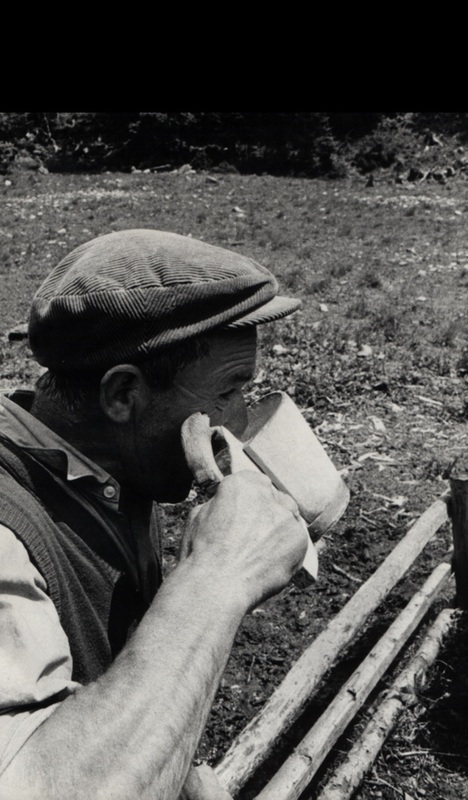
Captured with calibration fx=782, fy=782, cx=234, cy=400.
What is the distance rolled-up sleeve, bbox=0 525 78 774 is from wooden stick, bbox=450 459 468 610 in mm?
2892

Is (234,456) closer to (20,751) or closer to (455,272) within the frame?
(20,751)

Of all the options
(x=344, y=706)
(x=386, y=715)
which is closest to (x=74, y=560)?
(x=344, y=706)

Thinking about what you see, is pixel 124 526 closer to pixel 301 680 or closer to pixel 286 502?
pixel 286 502

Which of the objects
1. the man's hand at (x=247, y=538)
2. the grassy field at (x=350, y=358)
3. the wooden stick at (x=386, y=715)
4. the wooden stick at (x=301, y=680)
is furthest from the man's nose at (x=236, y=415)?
the grassy field at (x=350, y=358)

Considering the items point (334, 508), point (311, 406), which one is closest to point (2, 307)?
point (311, 406)

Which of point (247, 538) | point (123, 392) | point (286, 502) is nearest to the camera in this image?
point (247, 538)

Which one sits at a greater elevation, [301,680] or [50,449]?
[50,449]

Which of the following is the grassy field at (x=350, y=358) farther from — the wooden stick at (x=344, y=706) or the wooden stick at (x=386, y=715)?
the wooden stick at (x=344, y=706)

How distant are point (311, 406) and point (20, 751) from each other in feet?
16.8

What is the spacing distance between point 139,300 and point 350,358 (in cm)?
554

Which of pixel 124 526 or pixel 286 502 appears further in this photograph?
pixel 124 526

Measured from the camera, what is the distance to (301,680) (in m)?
2.76

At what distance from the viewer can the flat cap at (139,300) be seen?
59.0 inches

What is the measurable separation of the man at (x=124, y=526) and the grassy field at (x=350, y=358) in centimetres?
194
